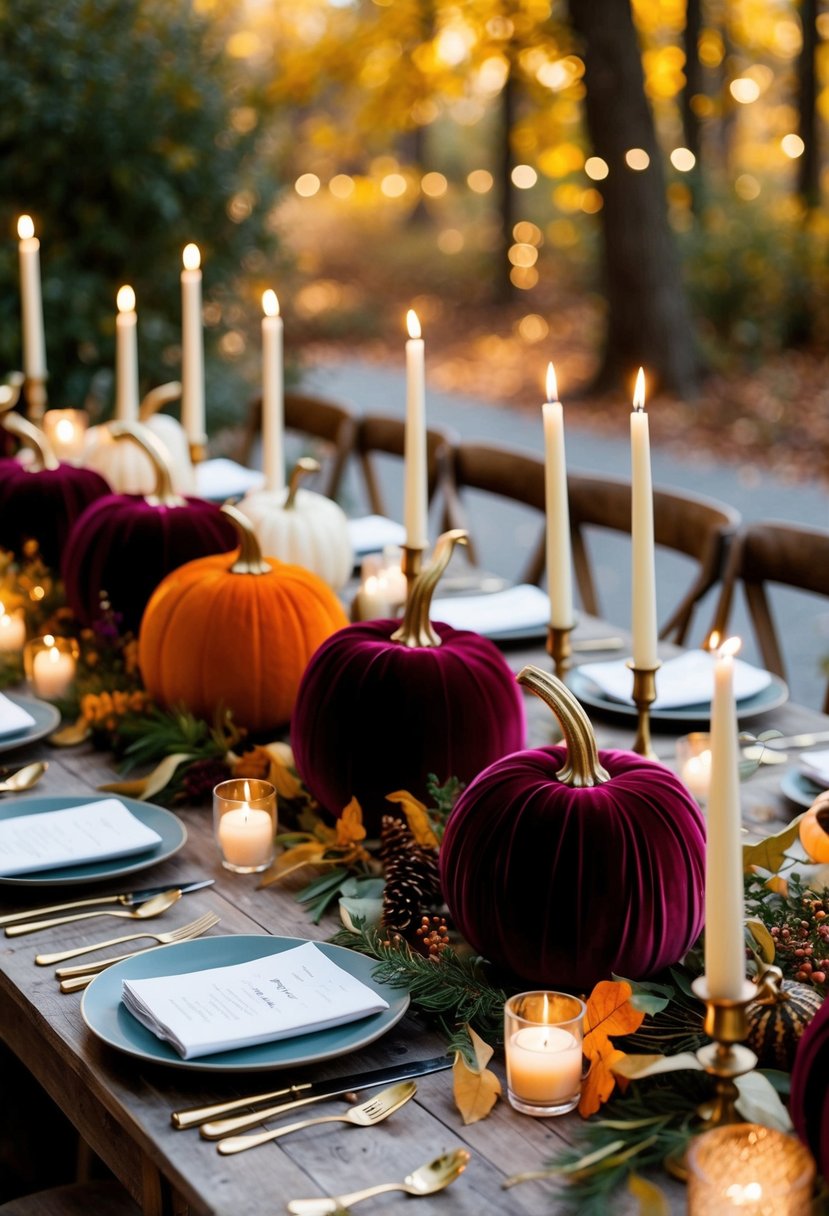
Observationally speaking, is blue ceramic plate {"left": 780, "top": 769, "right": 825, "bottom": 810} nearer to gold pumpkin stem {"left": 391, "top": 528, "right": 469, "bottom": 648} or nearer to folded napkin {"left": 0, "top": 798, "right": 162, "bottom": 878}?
gold pumpkin stem {"left": 391, "top": 528, "right": 469, "bottom": 648}

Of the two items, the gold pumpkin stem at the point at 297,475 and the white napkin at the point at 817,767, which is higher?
the gold pumpkin stem at the point at 297,475

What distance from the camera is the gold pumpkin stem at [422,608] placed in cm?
150

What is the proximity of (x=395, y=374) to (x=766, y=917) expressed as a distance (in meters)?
9.91

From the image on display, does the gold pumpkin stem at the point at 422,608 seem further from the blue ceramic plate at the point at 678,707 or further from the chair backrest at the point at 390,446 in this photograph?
the chair backrest at the point at 390,446

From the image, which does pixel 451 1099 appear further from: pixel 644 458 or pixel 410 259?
pixel 410 259

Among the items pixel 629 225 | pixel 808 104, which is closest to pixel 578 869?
pixel 629 225

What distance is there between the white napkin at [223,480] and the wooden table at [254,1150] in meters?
1.63

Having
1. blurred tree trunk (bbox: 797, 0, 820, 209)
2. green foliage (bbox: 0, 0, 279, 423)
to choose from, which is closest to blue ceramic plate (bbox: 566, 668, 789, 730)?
green foliage (bbox: 0, 0, 279, 423)

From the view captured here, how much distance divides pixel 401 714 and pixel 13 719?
545mm

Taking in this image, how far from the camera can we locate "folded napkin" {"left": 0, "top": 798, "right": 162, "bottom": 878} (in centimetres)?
145

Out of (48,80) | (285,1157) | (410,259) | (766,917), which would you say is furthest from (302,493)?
(410,259)

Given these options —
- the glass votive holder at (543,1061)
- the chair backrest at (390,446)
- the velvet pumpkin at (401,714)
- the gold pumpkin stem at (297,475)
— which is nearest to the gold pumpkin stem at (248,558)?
the gold pumpkin stem at (297,475)

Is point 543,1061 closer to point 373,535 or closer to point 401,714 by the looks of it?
point 401,714

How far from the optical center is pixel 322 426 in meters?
3.90
